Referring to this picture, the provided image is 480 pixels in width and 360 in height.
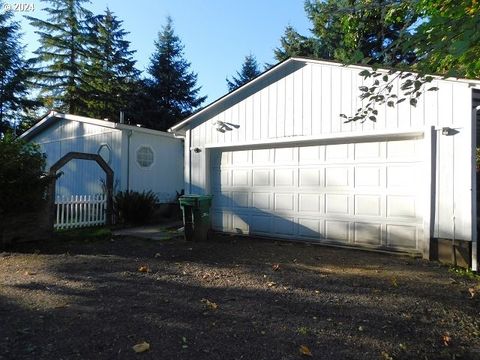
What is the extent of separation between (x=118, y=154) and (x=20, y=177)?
204 inches

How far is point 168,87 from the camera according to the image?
29203mm

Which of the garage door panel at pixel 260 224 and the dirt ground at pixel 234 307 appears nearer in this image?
the dirt ground at pixel 234 307

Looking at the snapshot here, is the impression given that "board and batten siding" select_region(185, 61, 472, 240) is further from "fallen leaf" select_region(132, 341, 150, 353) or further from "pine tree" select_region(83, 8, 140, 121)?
"pine tree" select_region(83, 8, 140, 121)

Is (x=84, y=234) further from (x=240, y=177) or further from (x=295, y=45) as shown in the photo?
(x=295, y=45)

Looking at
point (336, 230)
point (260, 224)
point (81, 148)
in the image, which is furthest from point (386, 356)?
point (81, 148)

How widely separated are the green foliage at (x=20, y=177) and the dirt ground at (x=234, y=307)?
1.52m

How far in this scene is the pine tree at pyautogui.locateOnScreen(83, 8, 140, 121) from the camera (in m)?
29.3

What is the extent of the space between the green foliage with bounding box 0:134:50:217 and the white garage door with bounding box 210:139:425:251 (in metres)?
4.18

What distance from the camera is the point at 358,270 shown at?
6.46m

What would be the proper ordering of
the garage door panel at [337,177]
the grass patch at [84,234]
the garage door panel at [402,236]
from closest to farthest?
the garage door panel at [402,236] → the garage door panel at [337,177] → the grass patch at [84,234]

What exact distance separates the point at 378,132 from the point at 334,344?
5341 mm

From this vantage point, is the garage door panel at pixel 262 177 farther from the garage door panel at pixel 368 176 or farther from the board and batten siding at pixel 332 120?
the garage door panel at pixel 368 176

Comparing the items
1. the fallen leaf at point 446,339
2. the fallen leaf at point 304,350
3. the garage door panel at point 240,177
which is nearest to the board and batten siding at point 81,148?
the garage door panel at point 240,177

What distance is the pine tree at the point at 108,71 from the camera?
2933 centimetres
